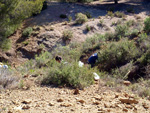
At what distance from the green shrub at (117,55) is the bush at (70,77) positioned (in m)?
2.85

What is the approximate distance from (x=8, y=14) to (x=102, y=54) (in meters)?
5.61

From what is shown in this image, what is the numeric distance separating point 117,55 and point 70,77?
353 cm

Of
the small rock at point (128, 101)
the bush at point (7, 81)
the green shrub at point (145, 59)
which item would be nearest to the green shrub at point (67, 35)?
the green shrub at point (145, 59)

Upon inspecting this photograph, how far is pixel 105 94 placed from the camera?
5355mm

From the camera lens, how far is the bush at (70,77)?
582 centimetres

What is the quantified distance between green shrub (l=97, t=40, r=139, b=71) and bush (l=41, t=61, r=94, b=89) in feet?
9.33

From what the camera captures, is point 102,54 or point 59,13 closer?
point 102,54

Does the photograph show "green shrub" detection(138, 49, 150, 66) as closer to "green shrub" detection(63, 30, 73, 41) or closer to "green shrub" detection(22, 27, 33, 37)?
"green shrub" detection(63, 30, 73, 41)

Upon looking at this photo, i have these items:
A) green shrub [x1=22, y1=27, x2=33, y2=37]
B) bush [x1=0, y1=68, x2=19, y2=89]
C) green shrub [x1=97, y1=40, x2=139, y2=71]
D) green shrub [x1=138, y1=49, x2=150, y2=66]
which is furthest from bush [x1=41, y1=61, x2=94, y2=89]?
green shrub [x1=22, y1=27, x2=33, y2=37]

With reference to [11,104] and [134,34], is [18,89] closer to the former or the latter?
[11,104]

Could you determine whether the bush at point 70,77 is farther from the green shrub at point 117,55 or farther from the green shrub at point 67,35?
the green shrub at point 67,35

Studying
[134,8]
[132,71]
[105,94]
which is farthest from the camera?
[134,8]

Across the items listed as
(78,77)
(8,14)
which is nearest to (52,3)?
(8,14)

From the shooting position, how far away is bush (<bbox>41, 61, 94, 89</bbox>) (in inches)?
229
